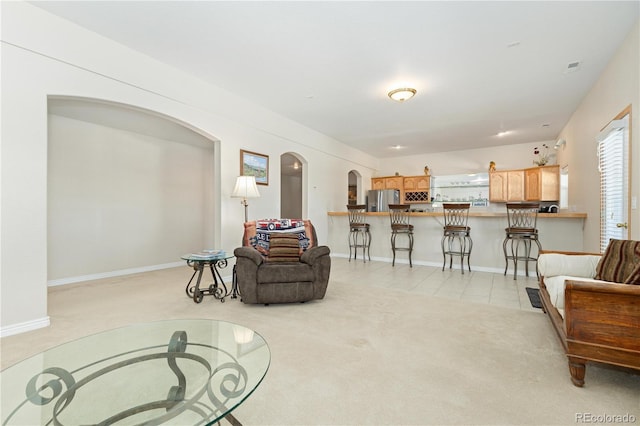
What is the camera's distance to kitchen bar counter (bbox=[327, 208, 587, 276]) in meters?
4.40

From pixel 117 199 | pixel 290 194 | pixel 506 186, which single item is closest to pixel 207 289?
pixel 117 199

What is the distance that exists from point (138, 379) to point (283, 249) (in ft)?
6.55

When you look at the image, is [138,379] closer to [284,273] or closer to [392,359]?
[392,359]

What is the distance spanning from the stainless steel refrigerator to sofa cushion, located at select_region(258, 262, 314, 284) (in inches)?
202

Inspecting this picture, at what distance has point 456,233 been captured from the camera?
5.12 metres

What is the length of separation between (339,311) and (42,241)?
111 inches

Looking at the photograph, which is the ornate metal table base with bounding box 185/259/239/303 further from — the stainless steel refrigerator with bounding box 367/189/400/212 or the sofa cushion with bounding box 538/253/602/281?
the stainless steel refrigerator with bounding box 367/189/400/212

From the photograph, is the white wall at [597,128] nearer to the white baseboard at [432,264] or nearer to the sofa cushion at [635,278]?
the white baseboard at [432,264]

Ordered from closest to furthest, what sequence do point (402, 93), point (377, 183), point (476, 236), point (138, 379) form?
point (138, 379) < point (402, 93) < point (476, 236) < point (377, 183)

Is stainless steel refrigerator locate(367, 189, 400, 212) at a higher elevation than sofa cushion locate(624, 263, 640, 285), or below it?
higher

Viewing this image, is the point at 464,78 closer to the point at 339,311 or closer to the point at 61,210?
the point at 339,311

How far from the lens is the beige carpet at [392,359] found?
1.44m
